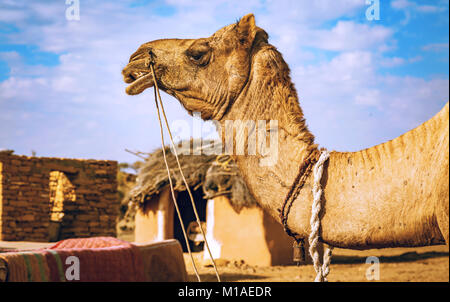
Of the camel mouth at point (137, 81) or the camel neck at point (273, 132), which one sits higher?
the camel mouth at point (137, 81)

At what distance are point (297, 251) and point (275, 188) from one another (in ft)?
1.25

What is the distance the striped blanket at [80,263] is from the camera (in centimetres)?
405

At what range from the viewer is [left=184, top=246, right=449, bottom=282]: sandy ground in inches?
422

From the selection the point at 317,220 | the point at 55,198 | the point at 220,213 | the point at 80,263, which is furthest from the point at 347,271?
the point at 317,220

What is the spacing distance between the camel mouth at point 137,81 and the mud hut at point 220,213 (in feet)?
30.7

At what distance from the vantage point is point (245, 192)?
44.3ft

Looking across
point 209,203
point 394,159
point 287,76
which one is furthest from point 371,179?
point 209,203

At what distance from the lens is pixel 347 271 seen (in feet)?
40.2

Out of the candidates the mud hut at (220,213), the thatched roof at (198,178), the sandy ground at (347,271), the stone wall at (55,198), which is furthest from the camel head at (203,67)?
the stone wall at (55,198)

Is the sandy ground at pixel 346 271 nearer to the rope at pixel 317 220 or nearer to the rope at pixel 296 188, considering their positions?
the rope at pixel 317 220

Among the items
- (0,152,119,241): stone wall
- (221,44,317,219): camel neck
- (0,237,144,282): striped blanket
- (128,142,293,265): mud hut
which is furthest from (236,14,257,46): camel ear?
(0,152,119,241): stone wall

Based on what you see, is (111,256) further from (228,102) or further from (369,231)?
(369,231)

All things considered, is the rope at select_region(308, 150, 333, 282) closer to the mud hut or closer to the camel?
the camel

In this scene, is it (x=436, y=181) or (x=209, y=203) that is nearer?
(x=436, y=181)
